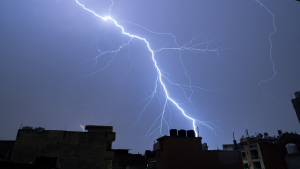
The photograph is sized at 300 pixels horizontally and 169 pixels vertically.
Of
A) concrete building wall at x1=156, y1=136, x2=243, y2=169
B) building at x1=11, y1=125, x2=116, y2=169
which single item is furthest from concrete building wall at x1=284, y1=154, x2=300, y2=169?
building at x1=11, y1=125, x2=116, y2=169

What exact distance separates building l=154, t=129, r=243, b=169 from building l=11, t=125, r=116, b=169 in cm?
602

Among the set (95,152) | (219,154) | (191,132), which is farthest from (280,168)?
(95,152)

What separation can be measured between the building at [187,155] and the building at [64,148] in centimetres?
602

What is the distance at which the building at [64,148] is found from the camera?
584 inches

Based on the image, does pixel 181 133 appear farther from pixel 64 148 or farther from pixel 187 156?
pixel 64 148

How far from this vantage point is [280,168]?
24.5m

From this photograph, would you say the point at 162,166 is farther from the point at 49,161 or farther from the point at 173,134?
the point at 49,161

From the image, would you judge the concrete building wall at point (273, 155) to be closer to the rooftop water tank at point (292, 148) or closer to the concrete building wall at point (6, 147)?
the rooftop water tank at point (292, 148)

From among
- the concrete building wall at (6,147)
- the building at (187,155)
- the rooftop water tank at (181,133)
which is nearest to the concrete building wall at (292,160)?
the building at (187,155)

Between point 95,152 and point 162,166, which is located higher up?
point 95,152

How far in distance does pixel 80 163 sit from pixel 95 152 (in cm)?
147

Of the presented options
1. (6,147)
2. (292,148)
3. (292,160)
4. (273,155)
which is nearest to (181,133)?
(273,155)

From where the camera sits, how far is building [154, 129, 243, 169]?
18.4 metres

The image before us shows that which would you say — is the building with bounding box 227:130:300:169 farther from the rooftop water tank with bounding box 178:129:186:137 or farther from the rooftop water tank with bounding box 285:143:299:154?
the rooftop water tank with bounding box 178:129:186:137
